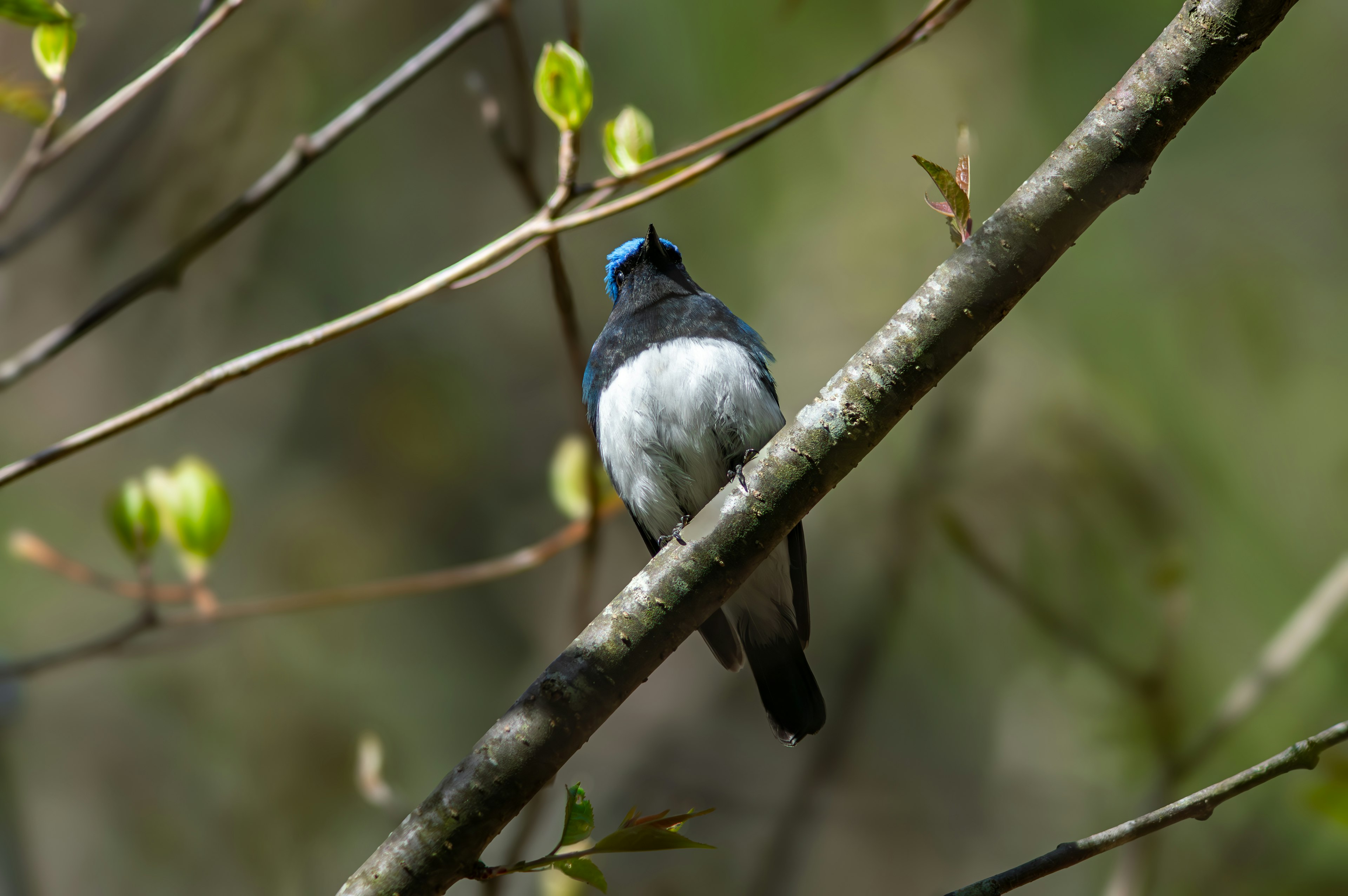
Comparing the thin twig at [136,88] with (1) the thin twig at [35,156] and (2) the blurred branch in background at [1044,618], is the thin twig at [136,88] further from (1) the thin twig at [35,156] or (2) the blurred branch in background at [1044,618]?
(2) the blurred branch in background at [1044,618]

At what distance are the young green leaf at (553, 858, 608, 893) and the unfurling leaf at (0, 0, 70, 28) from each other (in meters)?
1.18

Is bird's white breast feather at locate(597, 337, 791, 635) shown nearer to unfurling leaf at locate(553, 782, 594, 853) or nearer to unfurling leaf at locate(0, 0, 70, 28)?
unfurling leaf at locate(553, 782, 594, 853)

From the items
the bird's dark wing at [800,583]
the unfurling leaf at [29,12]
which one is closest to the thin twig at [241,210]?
the unfurling leaf at [29,12]

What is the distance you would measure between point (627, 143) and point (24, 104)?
3.35 feet

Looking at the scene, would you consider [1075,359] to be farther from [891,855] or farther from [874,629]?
[891,855]

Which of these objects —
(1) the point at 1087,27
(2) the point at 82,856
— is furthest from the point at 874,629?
(2) the point at 82,856

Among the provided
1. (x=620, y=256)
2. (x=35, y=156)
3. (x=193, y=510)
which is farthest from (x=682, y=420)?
(x=35, y=156)

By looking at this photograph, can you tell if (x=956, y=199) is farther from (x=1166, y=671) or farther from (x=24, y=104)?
(x=1166, y=671)

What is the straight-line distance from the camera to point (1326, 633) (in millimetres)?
2891

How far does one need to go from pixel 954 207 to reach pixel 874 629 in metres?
2.97

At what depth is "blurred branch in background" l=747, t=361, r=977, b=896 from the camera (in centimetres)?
381

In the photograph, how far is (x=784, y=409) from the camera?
15.2 feet

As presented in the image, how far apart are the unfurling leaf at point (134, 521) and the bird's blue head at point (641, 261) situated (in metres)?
1.51

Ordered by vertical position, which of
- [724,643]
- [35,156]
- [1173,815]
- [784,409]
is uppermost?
[35,156]
